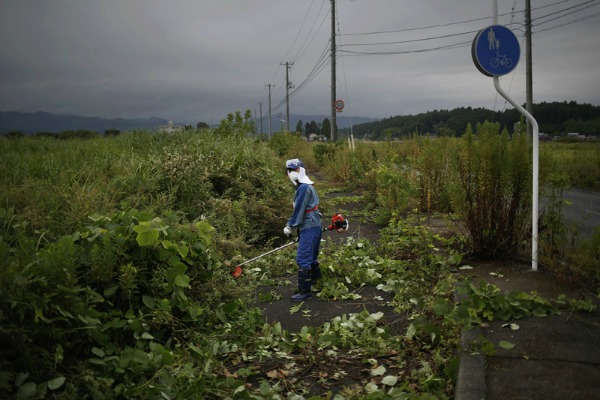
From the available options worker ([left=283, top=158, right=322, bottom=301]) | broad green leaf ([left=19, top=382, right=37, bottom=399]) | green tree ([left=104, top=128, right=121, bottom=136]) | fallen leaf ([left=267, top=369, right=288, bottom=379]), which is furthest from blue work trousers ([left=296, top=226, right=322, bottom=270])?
green tree ([left=104, top=128, right=121, bottom=136])

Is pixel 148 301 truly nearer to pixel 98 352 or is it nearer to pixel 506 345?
pixel 98 352

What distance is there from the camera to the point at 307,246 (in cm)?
628

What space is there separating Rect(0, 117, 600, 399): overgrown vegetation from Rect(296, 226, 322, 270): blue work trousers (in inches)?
17.4

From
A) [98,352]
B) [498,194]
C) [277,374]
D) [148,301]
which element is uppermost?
[498,194]

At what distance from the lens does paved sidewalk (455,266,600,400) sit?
3.30m

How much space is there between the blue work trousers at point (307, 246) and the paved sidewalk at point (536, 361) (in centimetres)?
251

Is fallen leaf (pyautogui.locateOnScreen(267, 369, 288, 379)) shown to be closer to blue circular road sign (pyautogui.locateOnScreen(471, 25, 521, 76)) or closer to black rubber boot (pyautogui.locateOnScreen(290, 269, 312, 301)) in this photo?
black rubber boot (pyautogui.locateOnScreen(290, 269, 312, 301))

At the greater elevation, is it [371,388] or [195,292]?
[195,292]

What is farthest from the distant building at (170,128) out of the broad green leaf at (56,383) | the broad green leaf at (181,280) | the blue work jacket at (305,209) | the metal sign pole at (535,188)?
the broad green leaf at (56,383)

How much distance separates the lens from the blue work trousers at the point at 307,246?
6.23 metres

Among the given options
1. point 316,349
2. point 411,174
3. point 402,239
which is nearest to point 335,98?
point 411,174

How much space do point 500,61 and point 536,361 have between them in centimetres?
366

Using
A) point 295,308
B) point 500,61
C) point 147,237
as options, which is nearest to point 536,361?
point 295,308

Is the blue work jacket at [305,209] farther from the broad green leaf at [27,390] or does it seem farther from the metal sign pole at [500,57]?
the broad green leaf at [27,390]
